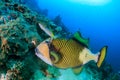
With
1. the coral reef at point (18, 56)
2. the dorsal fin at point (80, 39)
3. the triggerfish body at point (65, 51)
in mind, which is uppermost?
the dorsal fin at point (80, 39)

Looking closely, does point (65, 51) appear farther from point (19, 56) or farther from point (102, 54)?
point (19, 56)

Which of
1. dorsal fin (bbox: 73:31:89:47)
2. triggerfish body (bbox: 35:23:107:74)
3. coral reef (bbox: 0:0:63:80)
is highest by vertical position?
dorsal fin (bbox: 73:31:89:47)

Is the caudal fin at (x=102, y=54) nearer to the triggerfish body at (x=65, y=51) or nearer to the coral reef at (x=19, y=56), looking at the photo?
the triggerfish body at (x=65, y=51)

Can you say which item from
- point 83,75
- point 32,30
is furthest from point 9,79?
point 83,75

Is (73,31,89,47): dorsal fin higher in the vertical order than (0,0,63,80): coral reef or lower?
higher

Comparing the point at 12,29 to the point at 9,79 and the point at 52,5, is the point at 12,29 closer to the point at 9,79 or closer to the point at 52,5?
the point at 9,79

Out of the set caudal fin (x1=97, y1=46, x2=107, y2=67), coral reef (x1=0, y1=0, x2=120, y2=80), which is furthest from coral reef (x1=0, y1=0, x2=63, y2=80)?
caudal fin (x1=97, y1=46, x2=107, y2=67)

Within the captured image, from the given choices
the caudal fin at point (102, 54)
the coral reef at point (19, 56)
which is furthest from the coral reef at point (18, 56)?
the caudal fin at point (102, 54)

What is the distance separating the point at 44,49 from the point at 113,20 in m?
109

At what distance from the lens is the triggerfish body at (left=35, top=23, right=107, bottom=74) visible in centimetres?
139

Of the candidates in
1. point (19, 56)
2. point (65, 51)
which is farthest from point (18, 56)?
point (65, 51)

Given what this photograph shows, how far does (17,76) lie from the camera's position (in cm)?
374

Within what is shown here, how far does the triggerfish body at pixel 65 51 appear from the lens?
139 centimetres

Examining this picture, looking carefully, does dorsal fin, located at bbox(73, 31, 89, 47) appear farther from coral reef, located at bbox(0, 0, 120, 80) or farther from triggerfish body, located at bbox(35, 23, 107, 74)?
coral reef, located at bbox(0, 0, 120, 80)
